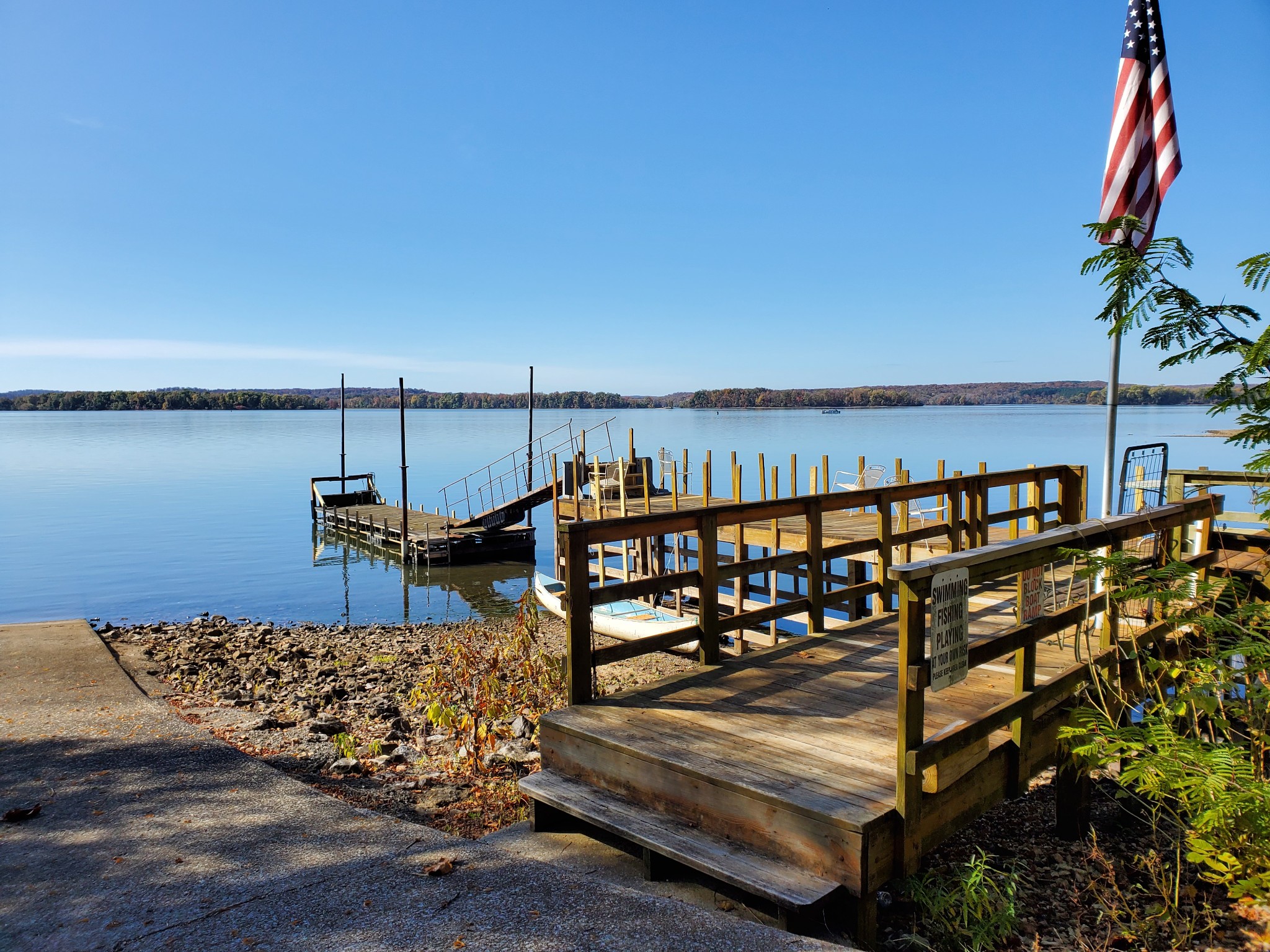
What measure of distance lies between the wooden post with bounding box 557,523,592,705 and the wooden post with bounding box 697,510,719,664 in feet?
3.05

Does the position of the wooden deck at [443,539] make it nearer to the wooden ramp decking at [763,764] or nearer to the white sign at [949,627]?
the wooden ramp decking at [763,764]

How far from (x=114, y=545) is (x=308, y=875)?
34787 millimetres

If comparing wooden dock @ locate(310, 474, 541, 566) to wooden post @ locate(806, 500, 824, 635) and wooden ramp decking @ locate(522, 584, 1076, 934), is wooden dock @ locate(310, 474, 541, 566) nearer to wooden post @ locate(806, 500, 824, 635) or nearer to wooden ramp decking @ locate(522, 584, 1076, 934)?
wooden post @ locate(806, 500, 824, 635)

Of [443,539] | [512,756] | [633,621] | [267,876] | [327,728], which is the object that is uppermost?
[267,876]

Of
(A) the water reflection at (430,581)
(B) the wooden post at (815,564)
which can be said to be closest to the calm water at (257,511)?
(A) the water reflection at (430,581)

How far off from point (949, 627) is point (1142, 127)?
6.26m

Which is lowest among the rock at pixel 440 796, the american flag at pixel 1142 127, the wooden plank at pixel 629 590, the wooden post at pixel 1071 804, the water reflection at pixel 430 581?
the water reflection at pixel 430 581

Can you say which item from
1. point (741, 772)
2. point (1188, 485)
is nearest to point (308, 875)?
point (741, 772)

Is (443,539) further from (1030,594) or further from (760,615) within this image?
(1030,594)

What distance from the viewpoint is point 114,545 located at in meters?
32.5

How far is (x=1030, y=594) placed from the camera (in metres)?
4.39

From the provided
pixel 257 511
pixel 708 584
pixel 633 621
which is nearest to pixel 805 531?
pixel 633 621

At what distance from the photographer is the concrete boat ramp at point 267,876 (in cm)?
329

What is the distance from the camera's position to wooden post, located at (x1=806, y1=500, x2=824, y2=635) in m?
6.29
